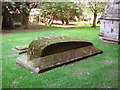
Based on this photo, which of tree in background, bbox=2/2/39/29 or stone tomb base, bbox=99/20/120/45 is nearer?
stone tomb base, bbox=99/20/120/45

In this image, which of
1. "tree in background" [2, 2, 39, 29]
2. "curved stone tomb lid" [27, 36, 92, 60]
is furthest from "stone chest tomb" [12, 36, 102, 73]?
"tree in background" [2, 2, 39, 29]

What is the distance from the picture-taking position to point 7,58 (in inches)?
223

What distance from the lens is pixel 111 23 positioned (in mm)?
7855

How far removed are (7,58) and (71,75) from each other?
296cm

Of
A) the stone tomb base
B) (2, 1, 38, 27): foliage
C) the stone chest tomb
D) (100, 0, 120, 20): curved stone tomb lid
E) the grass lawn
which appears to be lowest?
the grass lawn

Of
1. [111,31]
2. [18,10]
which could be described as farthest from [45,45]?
[18,10]

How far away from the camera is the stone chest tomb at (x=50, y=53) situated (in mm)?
4406

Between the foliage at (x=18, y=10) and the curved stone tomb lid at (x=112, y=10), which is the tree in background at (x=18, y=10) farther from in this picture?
the curved stone tomb lid at (x=112, y=10)

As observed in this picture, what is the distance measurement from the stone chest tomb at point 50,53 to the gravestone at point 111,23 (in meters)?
2.97

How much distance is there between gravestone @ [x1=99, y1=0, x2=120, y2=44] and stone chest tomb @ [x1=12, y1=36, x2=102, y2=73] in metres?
2.97

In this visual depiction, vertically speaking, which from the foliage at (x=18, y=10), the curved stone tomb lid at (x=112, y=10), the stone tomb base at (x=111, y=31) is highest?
the foliage at (x=18, y=10)

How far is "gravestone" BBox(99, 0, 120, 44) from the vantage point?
7.64 m

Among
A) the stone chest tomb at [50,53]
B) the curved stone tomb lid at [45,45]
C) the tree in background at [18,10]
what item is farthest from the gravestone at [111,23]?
the tree in background at [18,10]

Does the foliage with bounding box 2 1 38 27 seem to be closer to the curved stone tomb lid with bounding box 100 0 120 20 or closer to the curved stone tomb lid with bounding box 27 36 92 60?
the curved stone tomb lid with bounding box 100 0 120 20
